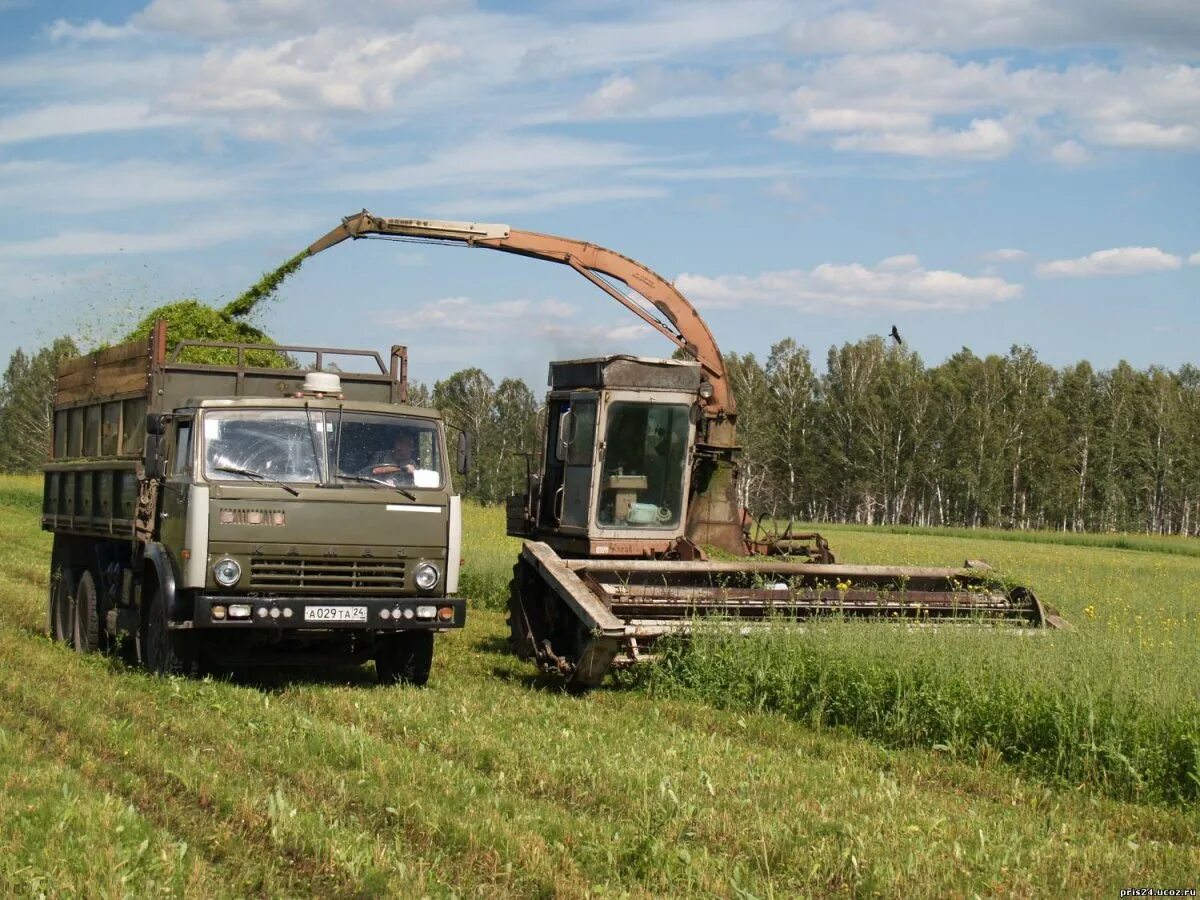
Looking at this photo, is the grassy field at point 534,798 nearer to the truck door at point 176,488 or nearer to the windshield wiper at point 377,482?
the truck door at point 176,488

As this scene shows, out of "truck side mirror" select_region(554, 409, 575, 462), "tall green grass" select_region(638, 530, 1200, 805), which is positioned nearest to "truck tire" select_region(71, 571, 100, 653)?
"truck side mirror" select_region(554, 409, 575, 462)

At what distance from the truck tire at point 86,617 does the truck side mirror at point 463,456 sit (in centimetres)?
465

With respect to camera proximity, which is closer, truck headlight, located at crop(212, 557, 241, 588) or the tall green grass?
the tall green grass

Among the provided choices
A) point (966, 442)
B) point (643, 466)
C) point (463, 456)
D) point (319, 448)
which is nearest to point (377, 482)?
point (319, 448)

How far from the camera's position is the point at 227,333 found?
16719 millimetres

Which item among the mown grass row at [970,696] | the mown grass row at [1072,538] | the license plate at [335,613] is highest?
the license plate at [335,613]

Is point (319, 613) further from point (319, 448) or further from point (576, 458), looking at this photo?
point (576, 458)

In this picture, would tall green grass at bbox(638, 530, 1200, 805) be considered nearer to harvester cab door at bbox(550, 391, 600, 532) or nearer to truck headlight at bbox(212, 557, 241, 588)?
harvester cab door at bbox(550, 391, 600, 532)

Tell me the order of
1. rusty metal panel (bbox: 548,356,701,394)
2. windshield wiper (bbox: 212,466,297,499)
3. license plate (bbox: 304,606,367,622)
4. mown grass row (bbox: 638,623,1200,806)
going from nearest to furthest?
mown grass row (bbox: 638,623,1200,806)
license plate (bbox: 304,606,367,622)
windshield wiper (bbox: 212,466,297,499)
rusty metal panel (bbox: 548,356,701,394)

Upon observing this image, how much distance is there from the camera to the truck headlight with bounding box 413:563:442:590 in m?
12.0

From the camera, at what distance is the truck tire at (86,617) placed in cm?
1452

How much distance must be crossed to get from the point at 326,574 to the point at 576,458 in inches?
173

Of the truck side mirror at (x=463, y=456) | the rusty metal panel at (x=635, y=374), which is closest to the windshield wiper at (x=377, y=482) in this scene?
the truck side mirror at (x=463, y=456)

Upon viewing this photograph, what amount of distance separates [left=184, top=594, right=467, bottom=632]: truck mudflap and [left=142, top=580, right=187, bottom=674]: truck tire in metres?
0.43
